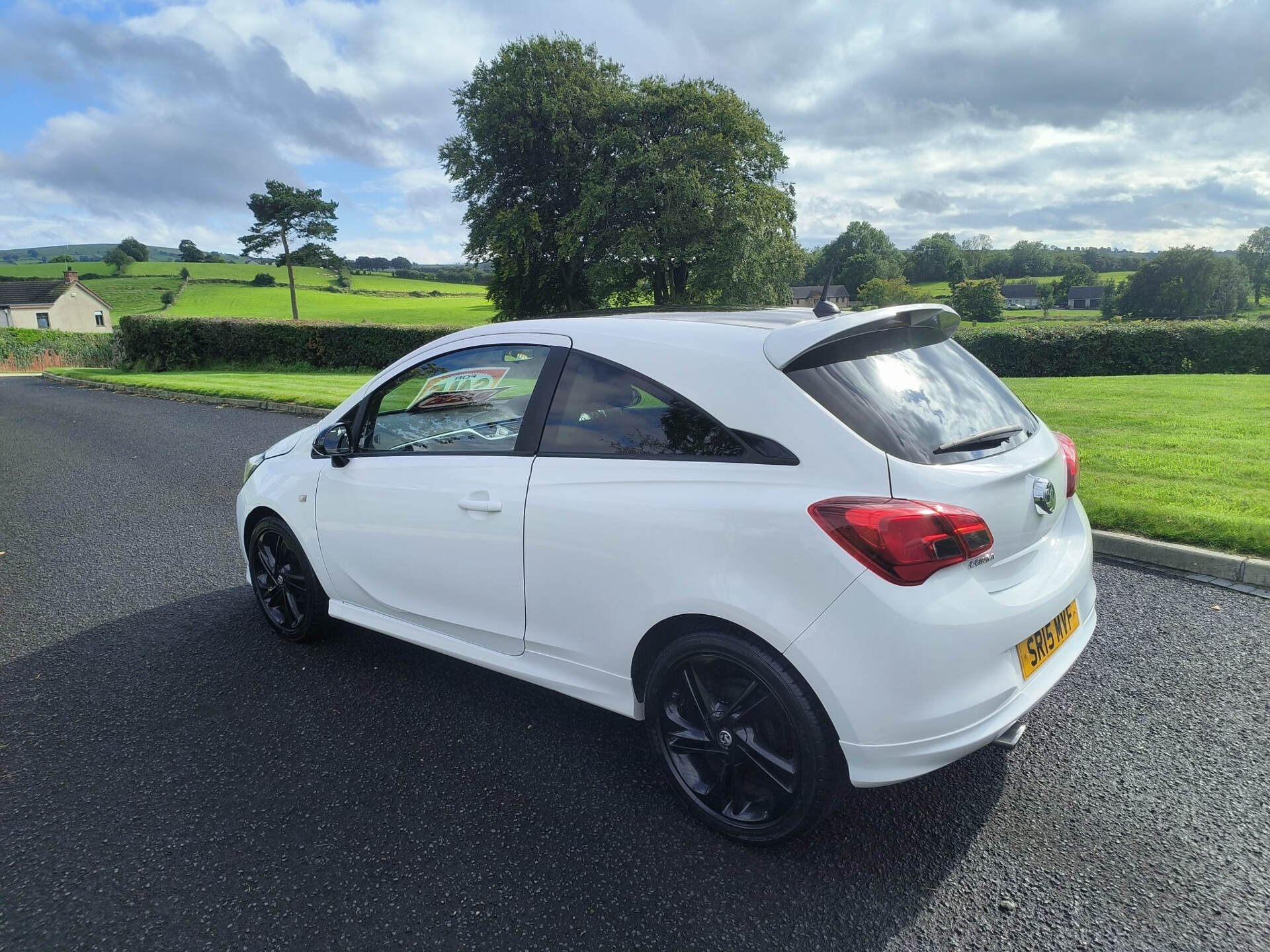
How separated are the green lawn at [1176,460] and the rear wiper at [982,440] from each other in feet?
11.1

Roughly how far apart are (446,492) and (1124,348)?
22983mm

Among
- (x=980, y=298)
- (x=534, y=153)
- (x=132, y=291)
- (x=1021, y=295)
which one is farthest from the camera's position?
(x=1021, y=295)

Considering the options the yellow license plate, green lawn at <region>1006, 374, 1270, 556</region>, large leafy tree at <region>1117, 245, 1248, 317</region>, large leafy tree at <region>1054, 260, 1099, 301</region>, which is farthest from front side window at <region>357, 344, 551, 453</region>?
large leafy tree at <region>1054, 260, 1099, 301</region>

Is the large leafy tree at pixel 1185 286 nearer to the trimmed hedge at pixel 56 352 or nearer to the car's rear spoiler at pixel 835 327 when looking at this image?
the trimmed hedge at pixel 56 352

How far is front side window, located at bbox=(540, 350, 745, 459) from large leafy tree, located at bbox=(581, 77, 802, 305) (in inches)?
1315

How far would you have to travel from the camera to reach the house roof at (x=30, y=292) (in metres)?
75.6

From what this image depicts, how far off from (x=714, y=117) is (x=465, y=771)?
127ft

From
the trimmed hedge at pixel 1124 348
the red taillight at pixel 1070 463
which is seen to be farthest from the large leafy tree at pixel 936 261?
the red taillight at pixel 1070 463

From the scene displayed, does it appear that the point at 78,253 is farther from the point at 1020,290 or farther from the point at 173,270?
the point at 1020,290

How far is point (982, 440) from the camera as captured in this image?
255 cm

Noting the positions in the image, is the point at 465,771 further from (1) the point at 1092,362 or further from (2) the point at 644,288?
(2) the point at 644,288

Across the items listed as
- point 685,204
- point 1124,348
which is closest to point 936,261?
point 685,204

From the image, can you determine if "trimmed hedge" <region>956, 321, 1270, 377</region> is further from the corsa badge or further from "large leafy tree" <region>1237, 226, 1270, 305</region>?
"large leafy tree" <region>1237, 226, 1270, 305</region>

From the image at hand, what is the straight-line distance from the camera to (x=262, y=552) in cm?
429
